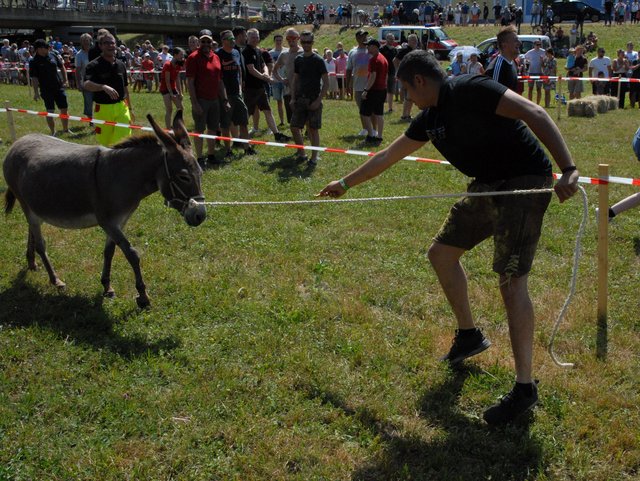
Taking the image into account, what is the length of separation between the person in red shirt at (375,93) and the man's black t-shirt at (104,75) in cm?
527

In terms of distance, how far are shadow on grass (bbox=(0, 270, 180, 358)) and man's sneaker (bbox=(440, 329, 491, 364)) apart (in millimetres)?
2236

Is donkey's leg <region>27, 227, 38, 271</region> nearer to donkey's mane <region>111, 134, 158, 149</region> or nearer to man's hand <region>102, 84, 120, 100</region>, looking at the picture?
donkey's mane <region>111, 134, 158, 149</region>

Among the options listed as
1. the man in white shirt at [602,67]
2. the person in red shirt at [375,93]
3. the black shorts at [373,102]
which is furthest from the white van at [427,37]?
the black shorts at [373,102]

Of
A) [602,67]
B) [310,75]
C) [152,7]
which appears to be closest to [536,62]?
[602,67]

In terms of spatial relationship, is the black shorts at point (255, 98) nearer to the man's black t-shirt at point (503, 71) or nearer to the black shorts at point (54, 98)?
the black shorts at point (54, 98)

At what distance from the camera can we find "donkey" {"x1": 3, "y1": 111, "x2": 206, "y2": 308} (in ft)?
17.7

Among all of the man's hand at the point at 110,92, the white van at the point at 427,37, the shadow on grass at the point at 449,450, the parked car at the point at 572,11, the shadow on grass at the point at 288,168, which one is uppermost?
the parked car at the point at 572,11

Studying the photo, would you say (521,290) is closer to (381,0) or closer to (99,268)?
(99,268)

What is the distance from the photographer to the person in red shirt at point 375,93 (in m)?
13.2

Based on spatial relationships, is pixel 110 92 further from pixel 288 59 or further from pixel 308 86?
pixel 288 59

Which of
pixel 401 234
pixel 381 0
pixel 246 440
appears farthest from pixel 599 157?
pixel 381 0

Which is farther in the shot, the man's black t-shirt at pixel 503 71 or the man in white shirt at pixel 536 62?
the man in white shirt at pixel 536 62

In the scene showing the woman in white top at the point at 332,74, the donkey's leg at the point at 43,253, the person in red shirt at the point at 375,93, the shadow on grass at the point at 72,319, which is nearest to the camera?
the shadow on grass at the point at 72,319

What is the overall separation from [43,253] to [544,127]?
497 cm
